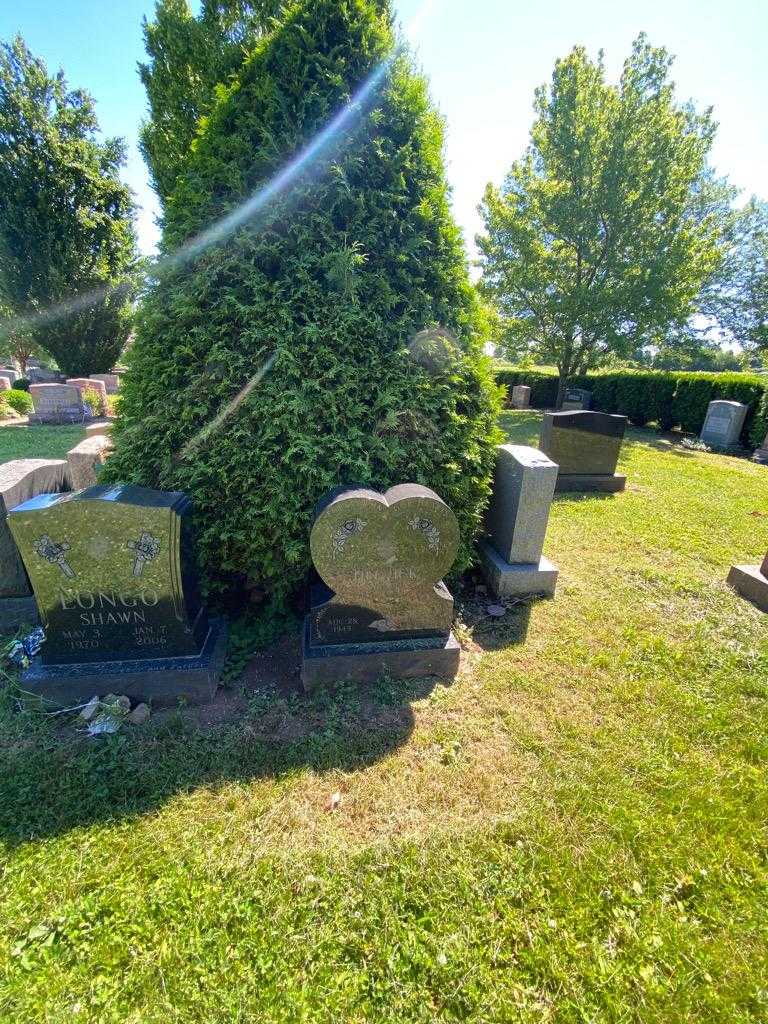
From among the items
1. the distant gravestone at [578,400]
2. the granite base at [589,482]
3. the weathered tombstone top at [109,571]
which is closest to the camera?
the weathered tombstone top at [109,571]

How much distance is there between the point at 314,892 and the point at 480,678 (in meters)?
1.73

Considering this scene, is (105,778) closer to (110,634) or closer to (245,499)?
(110,634)

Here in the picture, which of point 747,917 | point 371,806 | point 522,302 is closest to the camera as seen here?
point 747,917

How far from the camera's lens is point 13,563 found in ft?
11.5

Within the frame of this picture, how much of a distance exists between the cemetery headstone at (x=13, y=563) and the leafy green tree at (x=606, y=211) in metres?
17.1

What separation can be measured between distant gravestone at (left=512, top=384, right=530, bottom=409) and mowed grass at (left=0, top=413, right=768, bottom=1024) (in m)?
19.7

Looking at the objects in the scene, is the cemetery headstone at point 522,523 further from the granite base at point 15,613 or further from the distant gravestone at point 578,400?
the distant gravestone at point 578,400

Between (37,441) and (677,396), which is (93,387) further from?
(677,396)

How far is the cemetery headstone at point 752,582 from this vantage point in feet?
13.4

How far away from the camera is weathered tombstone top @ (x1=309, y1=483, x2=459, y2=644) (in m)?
2.89

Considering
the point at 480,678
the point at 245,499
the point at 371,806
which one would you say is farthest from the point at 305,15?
the point at 371,806

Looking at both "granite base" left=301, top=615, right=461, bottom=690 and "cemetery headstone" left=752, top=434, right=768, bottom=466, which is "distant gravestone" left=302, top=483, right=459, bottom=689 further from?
"cemetery headstone" left=752, top=434, right=768, bottom=466

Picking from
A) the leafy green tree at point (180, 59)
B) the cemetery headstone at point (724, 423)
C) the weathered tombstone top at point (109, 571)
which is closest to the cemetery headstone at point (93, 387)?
the leafy green tree at point (180, 59)

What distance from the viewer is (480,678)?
3195 mm
